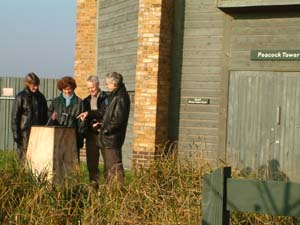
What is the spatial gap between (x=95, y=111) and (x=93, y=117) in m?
0.10

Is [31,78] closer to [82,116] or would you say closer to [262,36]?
[82,116]

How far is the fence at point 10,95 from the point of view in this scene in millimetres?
20250

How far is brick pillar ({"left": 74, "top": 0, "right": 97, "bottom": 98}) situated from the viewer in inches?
663

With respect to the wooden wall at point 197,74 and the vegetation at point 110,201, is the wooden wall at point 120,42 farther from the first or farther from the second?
the vegetation at point 110,201

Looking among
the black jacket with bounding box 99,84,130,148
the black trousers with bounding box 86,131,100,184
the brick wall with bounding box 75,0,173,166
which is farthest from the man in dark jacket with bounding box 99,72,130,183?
the brick wall with bounding box 75,0,173,166

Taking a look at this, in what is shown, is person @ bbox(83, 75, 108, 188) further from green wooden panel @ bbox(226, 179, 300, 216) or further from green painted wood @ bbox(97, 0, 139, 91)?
green wooden panel @ bbox(226, 179, 300, 216)

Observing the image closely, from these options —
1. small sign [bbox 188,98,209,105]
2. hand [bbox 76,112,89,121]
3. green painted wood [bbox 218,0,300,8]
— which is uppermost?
green painted wood [bbox 218,0,300,8]

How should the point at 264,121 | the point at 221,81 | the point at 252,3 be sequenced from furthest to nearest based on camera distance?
the point at 221,81
the point at 264,121
the point at 252,3

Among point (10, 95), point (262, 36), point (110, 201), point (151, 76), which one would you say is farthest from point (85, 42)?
point (110, 201)

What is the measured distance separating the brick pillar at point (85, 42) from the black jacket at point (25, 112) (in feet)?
23.5

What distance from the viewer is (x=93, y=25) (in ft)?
55.2

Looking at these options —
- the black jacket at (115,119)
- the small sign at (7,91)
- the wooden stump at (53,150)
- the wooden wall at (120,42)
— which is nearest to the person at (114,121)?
the black jacket at (115,119)

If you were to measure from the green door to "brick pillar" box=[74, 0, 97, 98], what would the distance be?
15.9 feet

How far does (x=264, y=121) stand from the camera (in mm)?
12992
